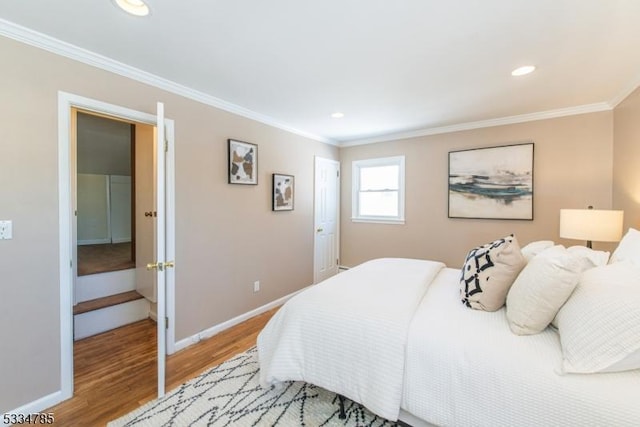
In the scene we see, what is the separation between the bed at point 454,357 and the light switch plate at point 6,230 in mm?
1698

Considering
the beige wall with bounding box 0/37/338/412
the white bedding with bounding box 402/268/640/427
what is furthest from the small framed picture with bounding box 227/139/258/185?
the white bedding with bounding box 402/268/640/427

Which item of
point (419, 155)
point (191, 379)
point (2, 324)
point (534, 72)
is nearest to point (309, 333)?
point (191, 379)

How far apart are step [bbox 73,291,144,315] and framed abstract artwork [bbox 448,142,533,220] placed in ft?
13.5

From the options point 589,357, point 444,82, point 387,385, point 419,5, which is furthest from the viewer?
point 444,82

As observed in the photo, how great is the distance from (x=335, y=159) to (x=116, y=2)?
138 inches

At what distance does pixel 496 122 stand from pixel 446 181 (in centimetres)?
90

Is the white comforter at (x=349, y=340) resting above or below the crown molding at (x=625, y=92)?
below

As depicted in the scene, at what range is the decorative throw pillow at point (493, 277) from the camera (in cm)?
162

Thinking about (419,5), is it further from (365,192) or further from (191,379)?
(365,192)

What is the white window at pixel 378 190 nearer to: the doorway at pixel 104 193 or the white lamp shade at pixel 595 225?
the white lamp shade at pixel 595 225

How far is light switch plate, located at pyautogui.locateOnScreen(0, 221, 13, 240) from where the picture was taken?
5.53ft

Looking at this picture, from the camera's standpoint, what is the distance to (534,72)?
2227mm

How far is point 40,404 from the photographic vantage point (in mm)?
1819

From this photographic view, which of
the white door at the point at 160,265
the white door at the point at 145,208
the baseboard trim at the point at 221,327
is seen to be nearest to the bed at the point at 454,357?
the white door at the point at 160,265
